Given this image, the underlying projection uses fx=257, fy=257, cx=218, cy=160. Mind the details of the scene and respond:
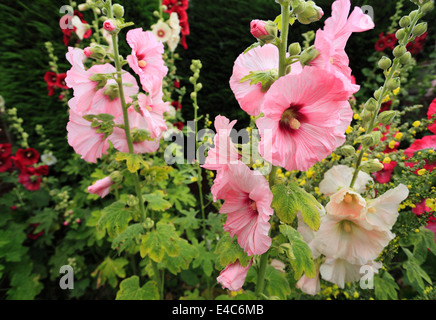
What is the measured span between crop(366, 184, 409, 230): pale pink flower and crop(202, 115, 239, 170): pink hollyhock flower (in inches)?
23.8

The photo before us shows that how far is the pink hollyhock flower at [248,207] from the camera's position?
0.78 m

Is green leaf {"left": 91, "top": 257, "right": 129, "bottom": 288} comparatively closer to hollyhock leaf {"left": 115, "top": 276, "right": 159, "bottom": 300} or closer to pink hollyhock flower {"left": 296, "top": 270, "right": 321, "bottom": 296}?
hollyhock leaf {"left": 115, "top": 276, "right": 159, "bottom": 300}

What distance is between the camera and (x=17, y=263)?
89.4 inches

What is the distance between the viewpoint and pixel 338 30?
2.38 ft

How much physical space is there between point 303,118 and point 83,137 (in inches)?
37.2

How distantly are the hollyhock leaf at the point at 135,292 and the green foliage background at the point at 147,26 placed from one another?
1.85 meters

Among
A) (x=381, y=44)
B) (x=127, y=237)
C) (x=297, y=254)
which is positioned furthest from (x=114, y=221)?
(x=381, y=44)

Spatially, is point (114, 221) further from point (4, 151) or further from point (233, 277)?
point (4, 151)

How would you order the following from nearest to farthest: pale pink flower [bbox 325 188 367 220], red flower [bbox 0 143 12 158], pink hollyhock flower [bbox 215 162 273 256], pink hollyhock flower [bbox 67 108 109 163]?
pink hollyhock flower [bbox 215 162 273 256], pale pink flower [bbox 325 188 367 220], pink hollyhock flower [bbox 67 108 109 163], red flower [bbox 0 143 12 158]

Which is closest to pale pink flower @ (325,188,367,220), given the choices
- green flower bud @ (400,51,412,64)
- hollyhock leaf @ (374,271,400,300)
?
green flower bud @ (400,51,412,64)

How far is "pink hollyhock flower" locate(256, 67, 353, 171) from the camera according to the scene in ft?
2.19

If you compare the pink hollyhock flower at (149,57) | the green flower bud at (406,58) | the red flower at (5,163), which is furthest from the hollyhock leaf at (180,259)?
the red flower at (5,163)

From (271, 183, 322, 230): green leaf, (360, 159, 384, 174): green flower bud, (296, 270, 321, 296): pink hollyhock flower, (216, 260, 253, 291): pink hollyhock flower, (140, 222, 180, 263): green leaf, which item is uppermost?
(360, 159, 384, 174): green flower bud

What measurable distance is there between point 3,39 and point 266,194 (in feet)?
11.3
